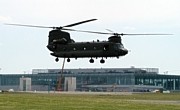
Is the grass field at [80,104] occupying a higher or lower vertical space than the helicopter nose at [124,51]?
lower

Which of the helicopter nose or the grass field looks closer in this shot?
the helicopter nose

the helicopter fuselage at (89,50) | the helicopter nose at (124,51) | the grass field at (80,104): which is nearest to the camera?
the helicopter fuselage at (89,50)

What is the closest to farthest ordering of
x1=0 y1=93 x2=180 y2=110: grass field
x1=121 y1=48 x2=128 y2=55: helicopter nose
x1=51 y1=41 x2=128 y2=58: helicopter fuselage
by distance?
x1=51 y1=41 x2=128 y2=58: helicopter fuselage → x1=121 y1=48 x2=128 y2=55: helicopter nose → x1=0 y1=93 x2=180 y2=110: grass field

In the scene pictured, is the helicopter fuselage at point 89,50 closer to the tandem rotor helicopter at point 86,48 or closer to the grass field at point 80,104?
the tandem rotor helicopter at point 86,48

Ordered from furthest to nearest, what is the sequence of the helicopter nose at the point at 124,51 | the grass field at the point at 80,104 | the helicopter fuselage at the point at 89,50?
the grass field at the point at 80,104, the helicopter nose at the point at 124,51, the helicopter fuselage at the point at 89,50

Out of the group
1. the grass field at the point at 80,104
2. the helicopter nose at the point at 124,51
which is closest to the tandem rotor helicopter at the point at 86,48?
the helicopter nose at the point at 124,51

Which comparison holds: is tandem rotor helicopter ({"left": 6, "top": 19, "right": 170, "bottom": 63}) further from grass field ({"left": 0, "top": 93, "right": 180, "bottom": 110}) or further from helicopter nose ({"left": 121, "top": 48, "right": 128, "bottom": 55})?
grass field ({"left": 0, "top": 93, "right": 180, "bottom": 110})

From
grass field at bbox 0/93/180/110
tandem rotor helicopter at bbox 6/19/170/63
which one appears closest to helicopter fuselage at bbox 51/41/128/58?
tandem rotor helicopter at bbox 6/19/170/63

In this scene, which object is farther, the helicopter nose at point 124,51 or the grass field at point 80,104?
the grass field at point 80,104

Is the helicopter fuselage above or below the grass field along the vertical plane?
above

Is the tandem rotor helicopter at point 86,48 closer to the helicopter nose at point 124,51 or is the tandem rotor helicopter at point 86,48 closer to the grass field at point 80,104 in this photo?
the helicopter nose at point 124,51

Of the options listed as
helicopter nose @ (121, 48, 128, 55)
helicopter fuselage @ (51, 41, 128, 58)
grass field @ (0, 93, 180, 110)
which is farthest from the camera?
grass field @ (0, 93, 180, 110)

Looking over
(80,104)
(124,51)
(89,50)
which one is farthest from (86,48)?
(80,104)

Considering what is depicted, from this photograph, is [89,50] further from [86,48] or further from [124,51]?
[124,51]
